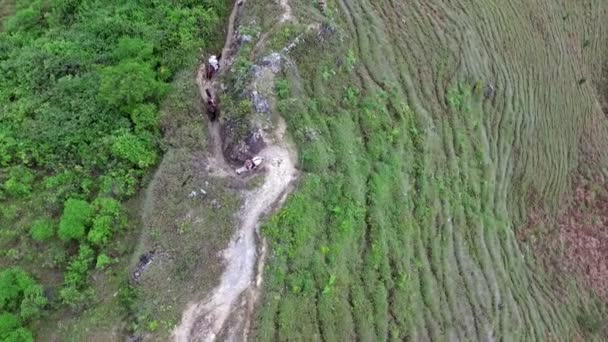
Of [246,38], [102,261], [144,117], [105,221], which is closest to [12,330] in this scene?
[102,261]

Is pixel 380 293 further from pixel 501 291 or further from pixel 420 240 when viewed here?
pixel 501 291

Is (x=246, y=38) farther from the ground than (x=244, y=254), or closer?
farther from the ground

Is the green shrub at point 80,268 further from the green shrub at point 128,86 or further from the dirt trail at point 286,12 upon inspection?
the dirt trail at point 286,12

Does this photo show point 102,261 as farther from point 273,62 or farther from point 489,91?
point 489,91

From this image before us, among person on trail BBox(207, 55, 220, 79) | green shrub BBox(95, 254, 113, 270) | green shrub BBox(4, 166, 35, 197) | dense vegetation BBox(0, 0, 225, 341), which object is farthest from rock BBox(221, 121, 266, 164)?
green shrub BBox(4, 166, 35, 197)

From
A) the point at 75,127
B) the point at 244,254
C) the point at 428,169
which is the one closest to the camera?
the point at 244,254

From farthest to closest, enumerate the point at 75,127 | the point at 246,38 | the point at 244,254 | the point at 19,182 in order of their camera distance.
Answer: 1. the point at 246,38
2. the point at 75,127
3. the point at 19,182
4. the point at 244,254

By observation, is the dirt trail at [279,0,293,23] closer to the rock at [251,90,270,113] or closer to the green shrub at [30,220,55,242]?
the rock at [251,90,270,113]

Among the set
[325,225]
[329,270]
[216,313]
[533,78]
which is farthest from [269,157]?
[533,78]
